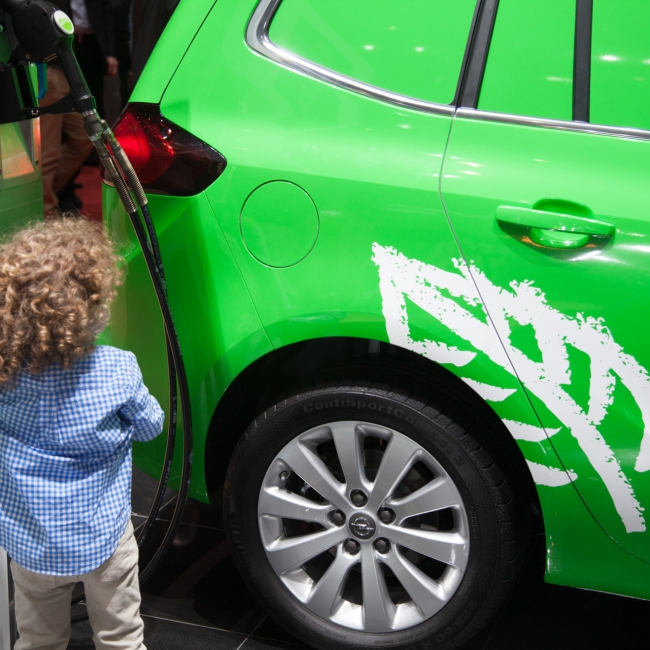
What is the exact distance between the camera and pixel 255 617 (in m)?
2.15

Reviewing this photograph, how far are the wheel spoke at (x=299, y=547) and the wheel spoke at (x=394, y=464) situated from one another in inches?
5.7

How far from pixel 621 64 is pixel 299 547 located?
1.22m

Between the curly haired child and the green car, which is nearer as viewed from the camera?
the curly haired child

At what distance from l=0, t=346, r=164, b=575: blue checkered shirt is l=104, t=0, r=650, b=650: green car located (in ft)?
1.19

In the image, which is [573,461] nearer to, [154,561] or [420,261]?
[420,261]

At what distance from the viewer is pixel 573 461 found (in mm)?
1671

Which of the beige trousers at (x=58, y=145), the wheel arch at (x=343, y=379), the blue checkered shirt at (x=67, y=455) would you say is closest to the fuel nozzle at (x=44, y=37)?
the blue checkered shirt at (x=67, y=455)

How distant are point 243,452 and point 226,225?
0.51m

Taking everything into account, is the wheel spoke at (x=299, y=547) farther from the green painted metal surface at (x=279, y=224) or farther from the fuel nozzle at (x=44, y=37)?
the fuel nozzle at (x=44, y=37)

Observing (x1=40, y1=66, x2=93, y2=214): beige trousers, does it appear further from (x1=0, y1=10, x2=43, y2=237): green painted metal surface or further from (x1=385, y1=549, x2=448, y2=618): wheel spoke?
(x1=385, y1=549, x2=448, y2=618): wheel spoke

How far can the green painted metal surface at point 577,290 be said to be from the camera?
5.25 feet

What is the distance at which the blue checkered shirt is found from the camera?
148cm

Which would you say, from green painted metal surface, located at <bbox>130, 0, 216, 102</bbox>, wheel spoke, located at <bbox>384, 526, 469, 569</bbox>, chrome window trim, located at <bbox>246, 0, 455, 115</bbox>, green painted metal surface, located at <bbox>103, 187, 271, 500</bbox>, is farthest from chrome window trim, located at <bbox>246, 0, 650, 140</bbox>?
wheel spoke, located at <bbox>384, 526, 469, 569</bbox>

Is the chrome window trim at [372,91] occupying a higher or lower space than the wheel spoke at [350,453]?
higher
